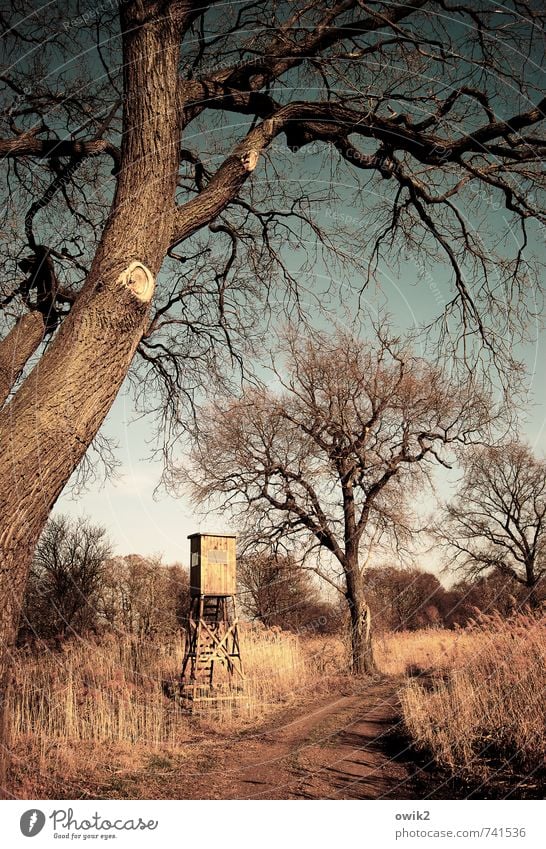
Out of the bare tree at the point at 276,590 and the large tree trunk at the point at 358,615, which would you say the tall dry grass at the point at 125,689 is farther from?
the bare tree at the point at 276,590

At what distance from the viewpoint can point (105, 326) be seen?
300 centimetres

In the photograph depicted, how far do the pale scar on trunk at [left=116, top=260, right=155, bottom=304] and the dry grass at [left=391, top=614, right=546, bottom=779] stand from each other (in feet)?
12.0

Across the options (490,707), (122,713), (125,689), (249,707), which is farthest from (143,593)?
(490,707)

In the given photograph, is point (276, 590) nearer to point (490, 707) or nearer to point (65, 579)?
point (65, 579)

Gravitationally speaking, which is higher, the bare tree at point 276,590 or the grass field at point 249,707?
the bare tree at point 276,590

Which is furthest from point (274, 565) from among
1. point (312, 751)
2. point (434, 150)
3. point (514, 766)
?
point (434, 150)

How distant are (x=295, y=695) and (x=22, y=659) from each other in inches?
171

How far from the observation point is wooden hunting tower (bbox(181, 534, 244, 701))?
10.1 m

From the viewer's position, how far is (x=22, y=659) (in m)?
8.95

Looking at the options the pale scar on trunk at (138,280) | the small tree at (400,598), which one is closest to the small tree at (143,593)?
the small tree at (400,598)

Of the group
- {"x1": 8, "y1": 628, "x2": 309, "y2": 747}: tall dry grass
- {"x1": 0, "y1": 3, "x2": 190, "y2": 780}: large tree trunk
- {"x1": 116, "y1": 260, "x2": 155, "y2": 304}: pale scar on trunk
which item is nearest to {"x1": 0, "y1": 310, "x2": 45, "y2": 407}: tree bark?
{"x1": 0, "y1": 3, "x2": 190, "y2": 780}: large tree trunk

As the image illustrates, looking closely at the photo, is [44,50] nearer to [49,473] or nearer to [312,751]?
[49,473]

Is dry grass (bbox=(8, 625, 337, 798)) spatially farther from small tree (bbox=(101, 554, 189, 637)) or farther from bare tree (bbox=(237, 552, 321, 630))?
small tree (bbox=(101, 554, 189, 637))

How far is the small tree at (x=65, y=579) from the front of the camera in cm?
1395
